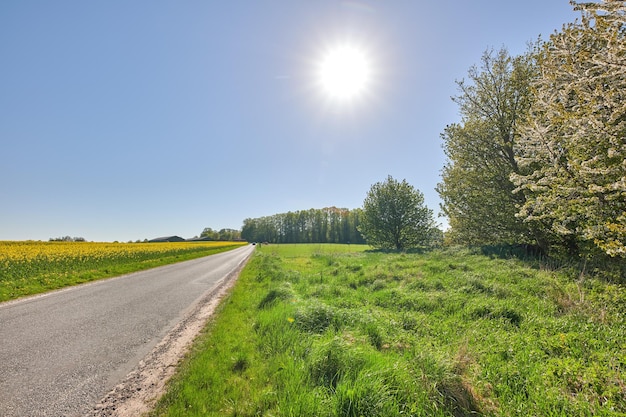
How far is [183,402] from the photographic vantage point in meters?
3.72

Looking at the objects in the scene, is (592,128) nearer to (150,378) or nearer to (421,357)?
(421,357)

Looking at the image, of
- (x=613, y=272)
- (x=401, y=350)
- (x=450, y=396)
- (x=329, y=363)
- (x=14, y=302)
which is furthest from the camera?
(x=14, y=302)

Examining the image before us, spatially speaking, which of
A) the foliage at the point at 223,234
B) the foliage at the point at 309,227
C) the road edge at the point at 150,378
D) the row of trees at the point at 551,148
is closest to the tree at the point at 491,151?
the row of trees at the point at 551,148

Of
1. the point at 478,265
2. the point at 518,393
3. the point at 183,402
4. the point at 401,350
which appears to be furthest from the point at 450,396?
the point at 478,265

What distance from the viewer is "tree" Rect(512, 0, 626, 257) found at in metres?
5.64

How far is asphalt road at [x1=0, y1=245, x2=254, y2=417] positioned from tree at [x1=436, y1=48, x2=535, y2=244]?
1786 cm

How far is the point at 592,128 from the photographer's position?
20.6 feet

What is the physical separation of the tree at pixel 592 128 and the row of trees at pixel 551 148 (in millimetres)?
30

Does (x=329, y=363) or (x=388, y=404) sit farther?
(x=329, y=363)

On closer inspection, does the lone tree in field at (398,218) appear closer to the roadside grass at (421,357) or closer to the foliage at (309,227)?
the roadside grass at (421,357)

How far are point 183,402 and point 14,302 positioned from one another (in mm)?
10672

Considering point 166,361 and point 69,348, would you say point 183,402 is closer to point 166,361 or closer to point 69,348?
point 166,361

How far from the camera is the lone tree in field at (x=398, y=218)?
125ft

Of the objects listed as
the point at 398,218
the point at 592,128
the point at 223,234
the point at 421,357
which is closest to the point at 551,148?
the point at 592,128
